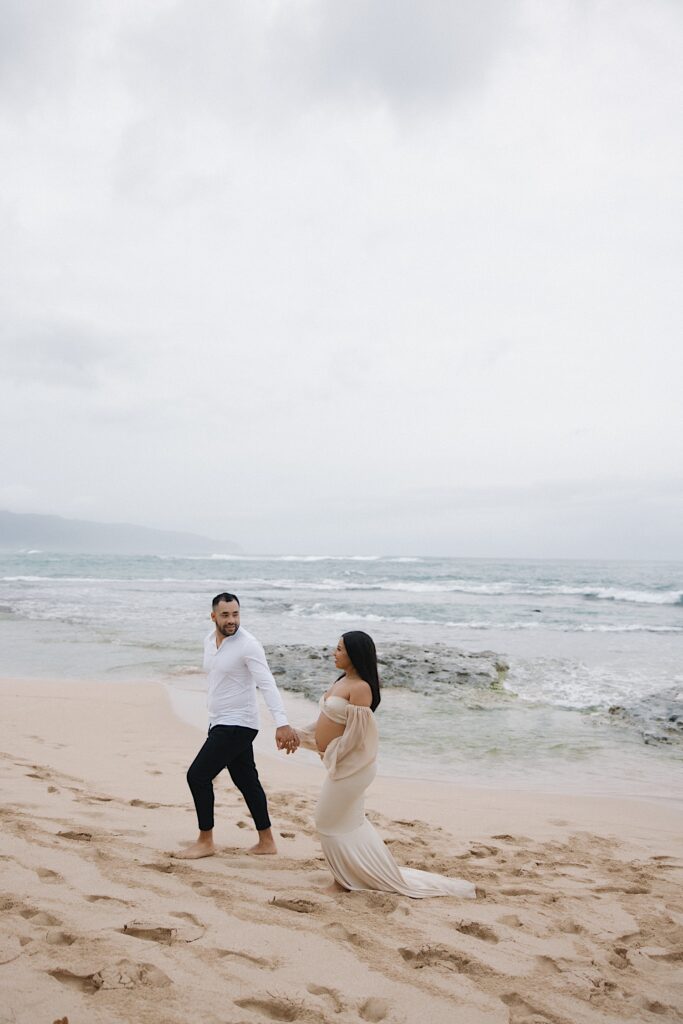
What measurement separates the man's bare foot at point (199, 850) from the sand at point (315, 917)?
10 centimetres

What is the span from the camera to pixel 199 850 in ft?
14.9

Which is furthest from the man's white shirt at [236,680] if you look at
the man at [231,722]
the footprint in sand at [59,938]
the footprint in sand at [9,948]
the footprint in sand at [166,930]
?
the footprint in sand at [9,948]

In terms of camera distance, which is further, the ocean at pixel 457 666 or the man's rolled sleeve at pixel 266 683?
the ocean at pixel 457 666

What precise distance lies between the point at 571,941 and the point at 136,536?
538 ft

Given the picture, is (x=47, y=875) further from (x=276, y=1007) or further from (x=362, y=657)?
(x=362, y=657)

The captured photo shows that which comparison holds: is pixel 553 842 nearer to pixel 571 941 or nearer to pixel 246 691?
pixel 571 941

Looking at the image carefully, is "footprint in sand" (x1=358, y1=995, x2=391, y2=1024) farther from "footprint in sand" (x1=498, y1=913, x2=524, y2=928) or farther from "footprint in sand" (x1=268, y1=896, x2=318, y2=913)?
"footprint in sand" (x1=498, y1=913, x2=524, y2=928)

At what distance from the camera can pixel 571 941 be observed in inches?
142

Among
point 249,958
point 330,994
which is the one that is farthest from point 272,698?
point 330,994

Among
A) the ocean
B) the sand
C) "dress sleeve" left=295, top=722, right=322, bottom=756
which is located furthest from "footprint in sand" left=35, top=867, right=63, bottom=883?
the ocean

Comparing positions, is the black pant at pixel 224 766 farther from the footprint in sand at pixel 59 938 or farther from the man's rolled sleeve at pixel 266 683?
the footprint in sand at pixel 59 938

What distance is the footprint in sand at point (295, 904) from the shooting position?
3747 mm

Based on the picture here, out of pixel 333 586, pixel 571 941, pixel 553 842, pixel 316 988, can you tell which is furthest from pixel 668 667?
pixel 333 586

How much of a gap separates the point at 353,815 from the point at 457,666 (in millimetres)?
9452
